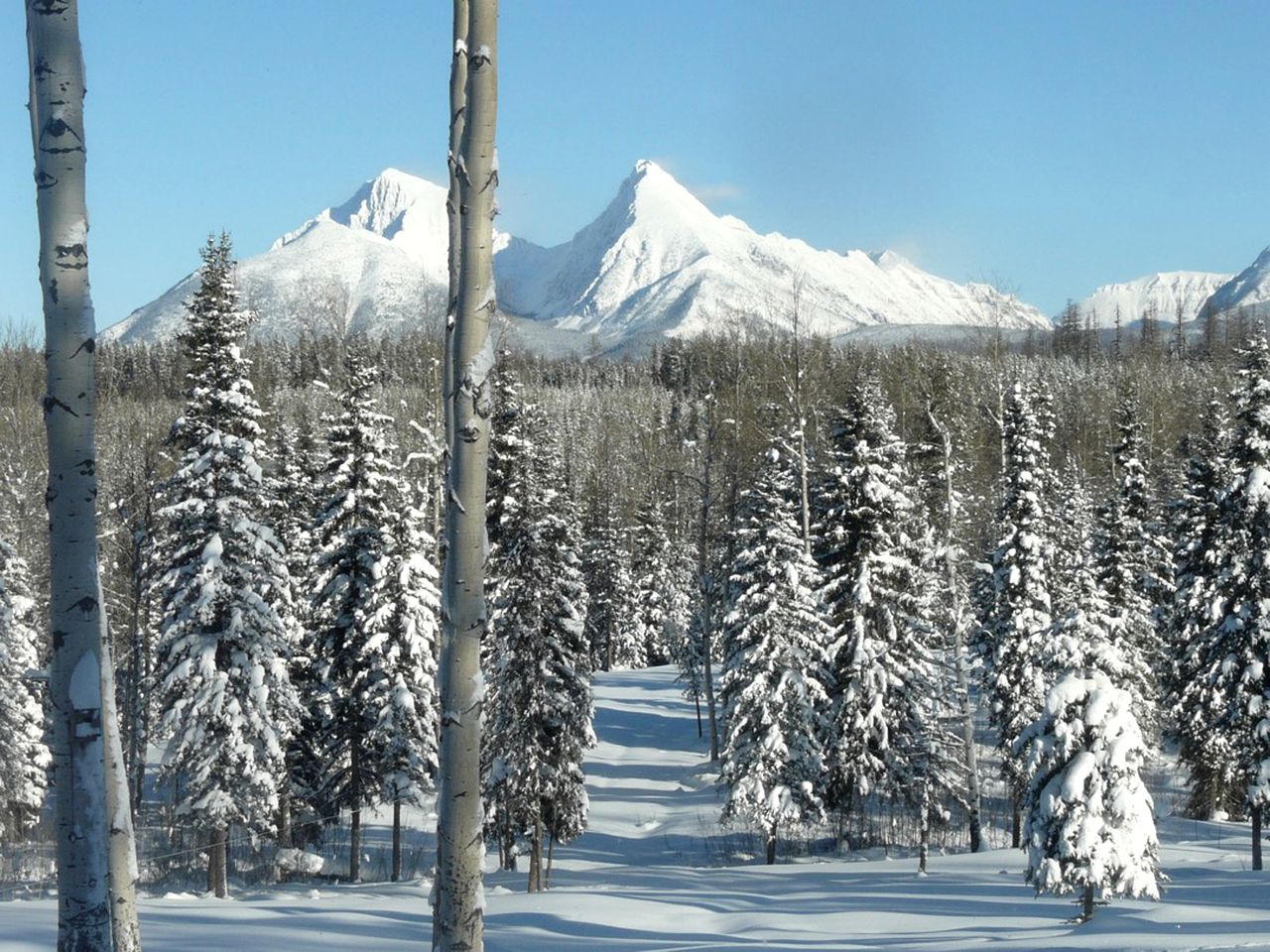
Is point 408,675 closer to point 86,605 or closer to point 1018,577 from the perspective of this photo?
point 1018,577

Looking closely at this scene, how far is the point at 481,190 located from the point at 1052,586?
3133 centimetres

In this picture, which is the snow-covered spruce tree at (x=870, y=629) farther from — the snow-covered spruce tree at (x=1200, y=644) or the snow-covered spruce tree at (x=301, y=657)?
the snow-covered spruce tree at (x=301, y=657)

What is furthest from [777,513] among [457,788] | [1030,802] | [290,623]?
[457,788]

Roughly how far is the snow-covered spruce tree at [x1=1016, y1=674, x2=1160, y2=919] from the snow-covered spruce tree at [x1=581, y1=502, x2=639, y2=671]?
4848 centimetres

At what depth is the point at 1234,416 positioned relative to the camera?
28312 millimetres

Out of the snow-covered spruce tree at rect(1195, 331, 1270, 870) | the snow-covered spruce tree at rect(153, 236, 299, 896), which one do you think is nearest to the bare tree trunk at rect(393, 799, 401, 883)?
the snow-covered spruce tree at rect(153, 236, 299, 896)

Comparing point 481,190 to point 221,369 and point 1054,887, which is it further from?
point 221,369

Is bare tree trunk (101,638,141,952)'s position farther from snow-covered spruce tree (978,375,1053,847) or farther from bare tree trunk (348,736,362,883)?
snow-covered spruce tree (978,375,1053,847)

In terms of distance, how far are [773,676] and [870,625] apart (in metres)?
3.87

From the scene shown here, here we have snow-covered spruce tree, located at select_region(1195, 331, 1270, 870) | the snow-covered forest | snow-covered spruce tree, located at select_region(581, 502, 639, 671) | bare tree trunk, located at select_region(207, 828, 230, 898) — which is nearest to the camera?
bare tree trunk, located at select_region(207, 828, 230, 898)

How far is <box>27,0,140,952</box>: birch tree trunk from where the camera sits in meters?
5.13

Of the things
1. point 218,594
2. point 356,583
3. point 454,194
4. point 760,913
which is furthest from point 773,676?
point 454,194

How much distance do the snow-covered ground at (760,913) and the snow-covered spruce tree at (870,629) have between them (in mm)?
3778

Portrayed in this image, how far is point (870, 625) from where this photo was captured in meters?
32.2
